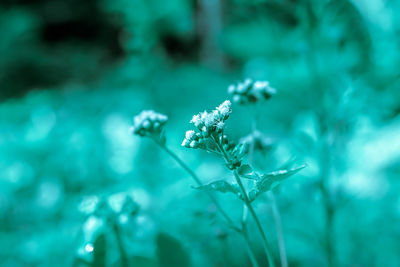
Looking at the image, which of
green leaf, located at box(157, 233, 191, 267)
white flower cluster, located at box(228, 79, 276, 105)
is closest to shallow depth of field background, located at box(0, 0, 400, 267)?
green leaf, located at box(157, 233, 191, 267)

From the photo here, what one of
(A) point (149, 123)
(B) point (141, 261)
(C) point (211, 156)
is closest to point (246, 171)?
(A) point (149, 123)

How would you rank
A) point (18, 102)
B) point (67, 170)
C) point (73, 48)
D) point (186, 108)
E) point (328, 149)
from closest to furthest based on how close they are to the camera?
point (328, 149), point (67, 170), point (186, 108), point (18, 102), point (73, 48)

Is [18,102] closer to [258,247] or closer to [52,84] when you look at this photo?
[52,84]

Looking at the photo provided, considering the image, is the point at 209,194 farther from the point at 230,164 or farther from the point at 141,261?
the point at 141,261

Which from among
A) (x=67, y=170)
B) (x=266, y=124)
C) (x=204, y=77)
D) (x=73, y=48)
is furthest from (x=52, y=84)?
(x=266, y=124)

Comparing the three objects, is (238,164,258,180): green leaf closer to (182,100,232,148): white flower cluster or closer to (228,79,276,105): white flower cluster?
(182,100,232,148): white flower cluster

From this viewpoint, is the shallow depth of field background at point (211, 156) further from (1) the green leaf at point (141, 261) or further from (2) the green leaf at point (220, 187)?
(2) the green leaf at point (220, 187)
